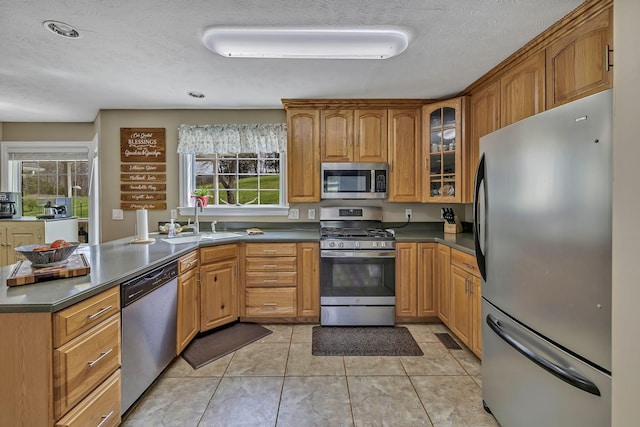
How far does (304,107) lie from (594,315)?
2.85 metres

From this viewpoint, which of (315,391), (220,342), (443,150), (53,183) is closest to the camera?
(315,391)

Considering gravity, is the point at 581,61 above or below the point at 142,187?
above

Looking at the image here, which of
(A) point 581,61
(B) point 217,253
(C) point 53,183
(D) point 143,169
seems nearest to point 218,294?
(B) point 217,253

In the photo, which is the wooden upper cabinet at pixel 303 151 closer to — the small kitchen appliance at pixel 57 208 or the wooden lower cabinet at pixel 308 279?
the wooden lower cabinet at pixel 308 279

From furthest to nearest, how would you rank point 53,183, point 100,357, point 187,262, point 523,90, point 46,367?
1. point 53,183
2. point 187,262
3. point 523,90
4. point 100,357
5. point 46,367

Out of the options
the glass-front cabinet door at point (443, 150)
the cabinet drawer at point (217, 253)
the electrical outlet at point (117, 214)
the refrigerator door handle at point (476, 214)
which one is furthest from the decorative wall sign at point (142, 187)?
the refrigerator door handle at point (476, 214)

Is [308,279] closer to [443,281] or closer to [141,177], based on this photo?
[443,281]

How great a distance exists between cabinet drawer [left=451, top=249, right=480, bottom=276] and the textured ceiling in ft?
4.92

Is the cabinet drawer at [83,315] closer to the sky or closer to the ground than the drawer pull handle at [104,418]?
closer to the sky

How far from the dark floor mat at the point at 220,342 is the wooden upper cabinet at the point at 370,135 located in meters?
2.00

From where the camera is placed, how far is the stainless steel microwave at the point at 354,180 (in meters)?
3.23

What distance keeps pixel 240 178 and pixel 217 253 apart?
1225 mm

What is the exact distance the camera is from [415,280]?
9.76 feet

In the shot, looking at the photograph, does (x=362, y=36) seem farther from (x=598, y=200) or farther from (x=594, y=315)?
(x=594, y=315)
